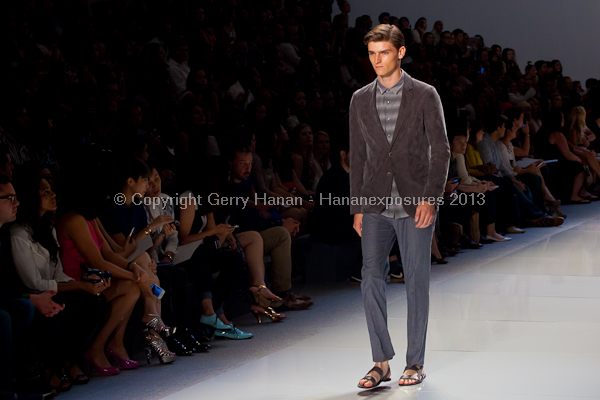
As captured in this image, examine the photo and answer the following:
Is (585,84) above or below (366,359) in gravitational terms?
above

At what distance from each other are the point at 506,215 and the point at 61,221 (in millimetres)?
4958

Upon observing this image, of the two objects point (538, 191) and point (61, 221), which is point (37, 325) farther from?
point (538, 191)

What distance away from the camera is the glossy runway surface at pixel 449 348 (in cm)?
297

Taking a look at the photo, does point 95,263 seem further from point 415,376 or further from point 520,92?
point 520,92

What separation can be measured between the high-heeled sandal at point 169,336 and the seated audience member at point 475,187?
347 centimetres

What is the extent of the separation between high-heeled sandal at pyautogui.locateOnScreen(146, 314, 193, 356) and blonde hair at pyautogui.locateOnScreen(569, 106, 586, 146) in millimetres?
7154

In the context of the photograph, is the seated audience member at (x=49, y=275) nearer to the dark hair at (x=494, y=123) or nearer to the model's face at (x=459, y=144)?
the model's face at (x=459, y=144)

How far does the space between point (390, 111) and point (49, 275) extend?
5.41 ft

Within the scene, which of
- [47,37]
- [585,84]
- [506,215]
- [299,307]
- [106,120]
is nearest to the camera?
[299,307]

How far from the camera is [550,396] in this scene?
110 inches

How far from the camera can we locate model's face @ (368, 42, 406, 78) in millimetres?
2811

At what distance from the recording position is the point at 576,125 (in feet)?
31.5

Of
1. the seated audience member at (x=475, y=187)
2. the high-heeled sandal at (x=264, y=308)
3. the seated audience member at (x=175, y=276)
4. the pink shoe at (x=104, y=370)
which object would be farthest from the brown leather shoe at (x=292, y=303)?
the seated audience member at (x=475, y=187)

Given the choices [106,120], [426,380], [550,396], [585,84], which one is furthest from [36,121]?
[585,84]
